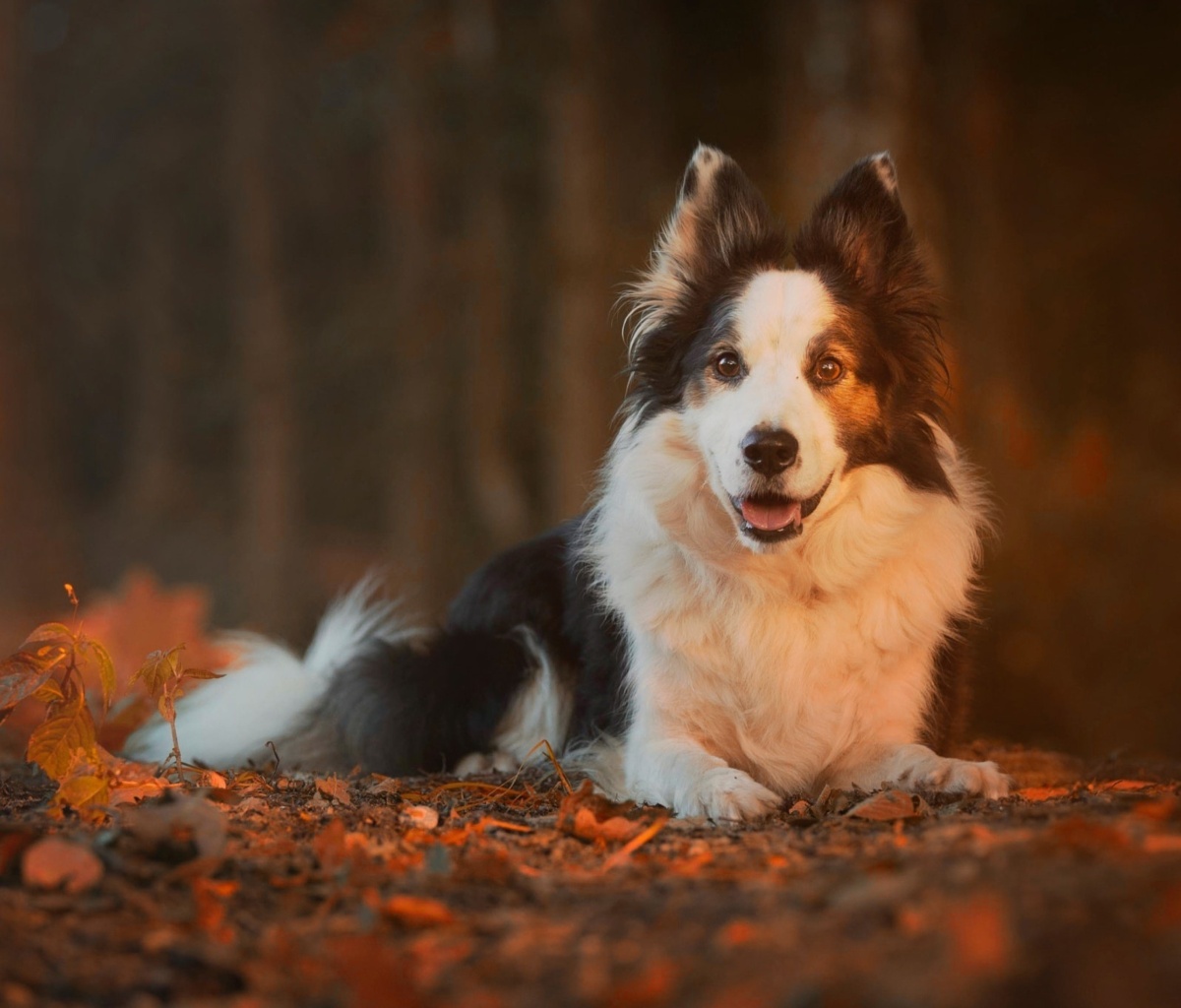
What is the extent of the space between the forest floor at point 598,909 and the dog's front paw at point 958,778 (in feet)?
0.47

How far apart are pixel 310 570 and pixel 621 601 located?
44.9 ft

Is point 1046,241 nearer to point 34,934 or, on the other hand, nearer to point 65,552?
point 65,552

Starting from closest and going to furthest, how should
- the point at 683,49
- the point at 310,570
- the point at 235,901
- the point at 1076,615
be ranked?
the point at 235,901 < the point at 1076,615 < the point at 683,49 < the point at 310,570

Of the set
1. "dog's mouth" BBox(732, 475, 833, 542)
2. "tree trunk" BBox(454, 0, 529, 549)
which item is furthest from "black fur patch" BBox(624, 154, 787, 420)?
"tree trunk" BBox(454, 0, 529, 549)

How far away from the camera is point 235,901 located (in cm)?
265

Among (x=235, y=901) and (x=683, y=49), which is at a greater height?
(x=683, y=49)

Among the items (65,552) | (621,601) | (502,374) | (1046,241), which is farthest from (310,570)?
(621,601)

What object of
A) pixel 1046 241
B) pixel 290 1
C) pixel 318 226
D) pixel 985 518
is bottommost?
pixel 985 518

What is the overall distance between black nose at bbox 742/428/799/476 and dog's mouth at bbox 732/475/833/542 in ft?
0.46

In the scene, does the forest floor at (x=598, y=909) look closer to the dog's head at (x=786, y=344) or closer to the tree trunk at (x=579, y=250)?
the dog's head at (x=786, y=344)

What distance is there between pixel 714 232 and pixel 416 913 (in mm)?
3072

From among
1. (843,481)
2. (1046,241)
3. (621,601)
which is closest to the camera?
(843,481)

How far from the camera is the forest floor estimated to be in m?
1.88

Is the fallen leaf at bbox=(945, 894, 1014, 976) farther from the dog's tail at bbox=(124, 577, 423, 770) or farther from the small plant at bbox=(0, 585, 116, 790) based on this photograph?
the dog's tail at bbox=(124, 577, 423, 770)
